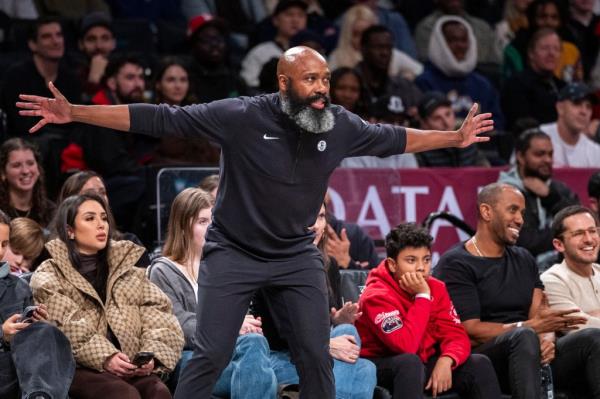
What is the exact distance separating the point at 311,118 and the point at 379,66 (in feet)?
17.8

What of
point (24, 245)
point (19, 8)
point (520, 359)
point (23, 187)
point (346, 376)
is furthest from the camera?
point (19, 8)

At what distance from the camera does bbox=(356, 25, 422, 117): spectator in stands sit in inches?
423

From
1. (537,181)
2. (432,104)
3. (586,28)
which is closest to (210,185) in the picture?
(537,181)

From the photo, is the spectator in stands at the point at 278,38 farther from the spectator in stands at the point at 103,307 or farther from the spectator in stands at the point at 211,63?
the spectator in stands at the point at 103,307

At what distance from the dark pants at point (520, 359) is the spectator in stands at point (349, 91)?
3.49 m

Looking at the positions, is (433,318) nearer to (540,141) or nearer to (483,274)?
(483,274)

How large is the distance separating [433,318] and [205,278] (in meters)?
1.66

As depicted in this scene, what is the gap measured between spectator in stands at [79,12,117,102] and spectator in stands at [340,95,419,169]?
210cm

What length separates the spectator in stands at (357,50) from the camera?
11117mm

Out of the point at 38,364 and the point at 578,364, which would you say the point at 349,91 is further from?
the point at 38,364

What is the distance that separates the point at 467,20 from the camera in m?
12.4

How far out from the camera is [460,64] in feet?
37.6

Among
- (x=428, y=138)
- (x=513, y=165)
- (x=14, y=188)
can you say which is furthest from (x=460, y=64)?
(x=428, y=138)

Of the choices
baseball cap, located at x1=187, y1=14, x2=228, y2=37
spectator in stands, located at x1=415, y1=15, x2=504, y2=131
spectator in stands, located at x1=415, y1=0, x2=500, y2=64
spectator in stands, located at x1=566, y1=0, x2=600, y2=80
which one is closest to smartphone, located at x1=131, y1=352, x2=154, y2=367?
baseball cap, located at x1=187, y1=14, x2=228, y2=37
